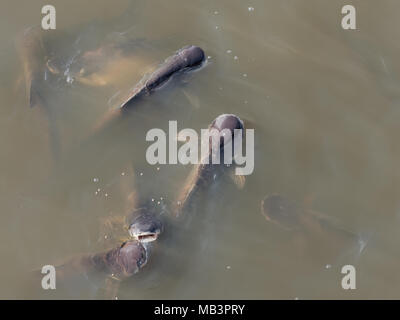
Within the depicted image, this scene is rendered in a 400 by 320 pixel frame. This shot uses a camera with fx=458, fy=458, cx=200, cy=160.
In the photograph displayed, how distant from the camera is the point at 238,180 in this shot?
6.16 metres

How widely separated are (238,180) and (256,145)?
573mm

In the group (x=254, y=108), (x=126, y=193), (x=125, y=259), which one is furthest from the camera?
(x=254, y=108)

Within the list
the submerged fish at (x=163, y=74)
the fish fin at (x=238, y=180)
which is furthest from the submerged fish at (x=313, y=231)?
the submerged fish at (x=163, y=74)

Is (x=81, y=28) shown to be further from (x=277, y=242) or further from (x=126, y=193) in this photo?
(x=277, y=242)

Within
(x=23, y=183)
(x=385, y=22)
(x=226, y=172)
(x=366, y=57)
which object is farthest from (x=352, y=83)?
(x=23, y=183)

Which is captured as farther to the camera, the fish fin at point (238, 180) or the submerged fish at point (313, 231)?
the fish fin at point (238, 180)

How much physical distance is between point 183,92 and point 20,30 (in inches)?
105

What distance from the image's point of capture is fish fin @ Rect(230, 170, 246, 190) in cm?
612

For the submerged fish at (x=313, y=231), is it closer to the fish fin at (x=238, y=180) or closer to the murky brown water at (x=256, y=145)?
the murky brown water at (x=256, y=145)

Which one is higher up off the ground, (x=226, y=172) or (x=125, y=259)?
(x=226, y=172)

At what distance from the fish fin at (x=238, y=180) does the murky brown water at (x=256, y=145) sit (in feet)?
0.23

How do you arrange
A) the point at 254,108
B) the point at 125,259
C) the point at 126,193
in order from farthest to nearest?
the point at 254,108 < the point at 126,193 < the point at 125,259

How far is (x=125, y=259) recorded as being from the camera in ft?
18.4

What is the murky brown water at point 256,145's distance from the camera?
579cm
